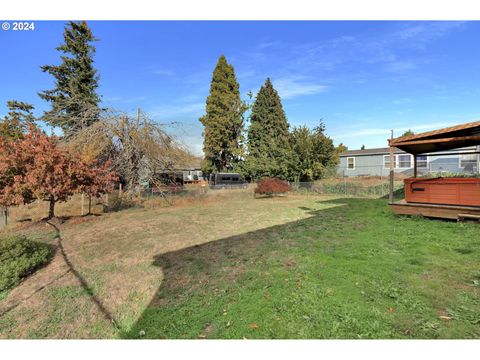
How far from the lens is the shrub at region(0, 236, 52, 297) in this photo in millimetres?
4496

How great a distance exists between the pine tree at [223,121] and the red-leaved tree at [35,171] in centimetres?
2175

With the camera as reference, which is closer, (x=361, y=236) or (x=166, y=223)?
(x=361, y=236)

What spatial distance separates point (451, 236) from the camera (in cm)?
559

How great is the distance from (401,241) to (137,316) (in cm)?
547

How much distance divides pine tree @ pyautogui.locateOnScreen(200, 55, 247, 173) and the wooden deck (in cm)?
2427

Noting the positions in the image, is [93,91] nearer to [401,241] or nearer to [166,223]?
[166,223]

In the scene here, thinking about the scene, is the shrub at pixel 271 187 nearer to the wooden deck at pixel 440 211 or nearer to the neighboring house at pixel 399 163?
the neighboring house at pixel 399 163

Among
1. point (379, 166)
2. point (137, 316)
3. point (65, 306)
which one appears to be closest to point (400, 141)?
point (137, 316)

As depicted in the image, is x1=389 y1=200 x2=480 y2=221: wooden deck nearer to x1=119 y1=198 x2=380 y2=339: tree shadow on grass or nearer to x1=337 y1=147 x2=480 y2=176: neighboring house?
x1=119 y1=198 x2=380 y2=339: tree shadow on grass

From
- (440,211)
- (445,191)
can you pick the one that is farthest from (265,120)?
(440,211)

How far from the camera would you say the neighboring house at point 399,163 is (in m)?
22.0

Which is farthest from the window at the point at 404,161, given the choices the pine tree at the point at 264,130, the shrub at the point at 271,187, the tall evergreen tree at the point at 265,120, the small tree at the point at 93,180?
the small tree at the point at 93,180

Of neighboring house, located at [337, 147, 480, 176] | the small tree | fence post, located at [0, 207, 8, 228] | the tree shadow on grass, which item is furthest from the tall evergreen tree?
the tree shadow on grass

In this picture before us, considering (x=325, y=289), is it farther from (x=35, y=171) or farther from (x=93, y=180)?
(x=93, y=180)
